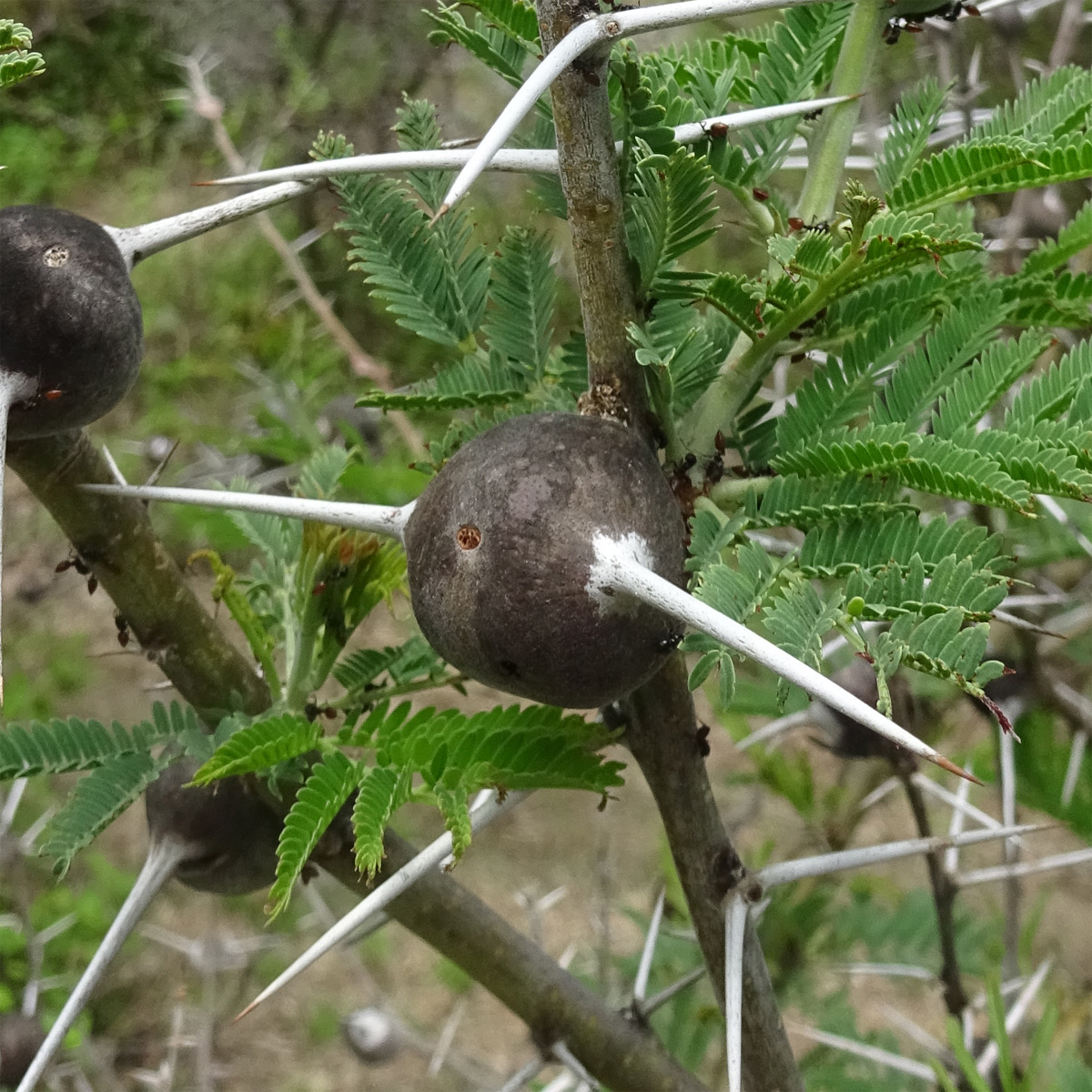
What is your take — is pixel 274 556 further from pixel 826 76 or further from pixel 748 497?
pixel 826 76

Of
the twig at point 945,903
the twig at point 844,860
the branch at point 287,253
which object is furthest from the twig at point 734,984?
the branch at point 287,253

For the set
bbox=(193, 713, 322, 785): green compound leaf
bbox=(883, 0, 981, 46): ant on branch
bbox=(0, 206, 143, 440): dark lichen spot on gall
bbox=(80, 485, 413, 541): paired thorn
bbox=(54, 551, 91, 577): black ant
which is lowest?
bbox=(193, 713, 322, 785): green compound leaf

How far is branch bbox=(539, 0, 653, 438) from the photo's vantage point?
1.71ft

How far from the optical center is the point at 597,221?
580 mm

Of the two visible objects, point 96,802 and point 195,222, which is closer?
point 195,222

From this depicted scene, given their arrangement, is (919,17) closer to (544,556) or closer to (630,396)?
(630,396)


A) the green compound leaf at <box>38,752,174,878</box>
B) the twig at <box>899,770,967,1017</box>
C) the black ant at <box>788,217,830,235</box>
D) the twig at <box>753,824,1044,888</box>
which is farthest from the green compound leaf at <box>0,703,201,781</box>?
the twig at <box>899,770,967,1017</box>

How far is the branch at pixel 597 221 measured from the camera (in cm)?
52

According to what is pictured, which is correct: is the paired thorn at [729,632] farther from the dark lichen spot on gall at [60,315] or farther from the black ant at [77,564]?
the black ant at [77,564]

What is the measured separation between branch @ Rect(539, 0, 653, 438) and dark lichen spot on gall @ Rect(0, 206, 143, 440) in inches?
12.2

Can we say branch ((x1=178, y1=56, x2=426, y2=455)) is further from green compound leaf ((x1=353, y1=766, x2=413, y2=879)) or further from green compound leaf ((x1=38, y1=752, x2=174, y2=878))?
green compound leaf ((x1=353, y1=766, x2=413, y2=879))

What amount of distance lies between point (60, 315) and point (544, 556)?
0.35 metres

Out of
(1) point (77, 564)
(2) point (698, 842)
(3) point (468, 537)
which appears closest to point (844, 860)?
(2) point (698, 842)

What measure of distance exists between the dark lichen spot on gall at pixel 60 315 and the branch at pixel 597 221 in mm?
310
